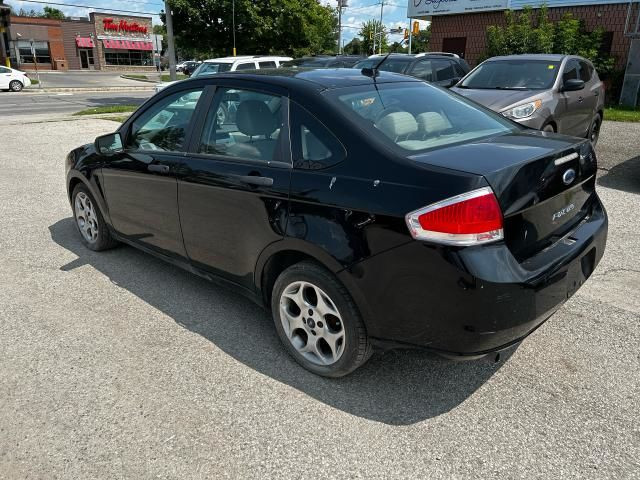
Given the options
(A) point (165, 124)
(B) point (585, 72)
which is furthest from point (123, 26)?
(A) point (165, 124)

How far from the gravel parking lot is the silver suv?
342 centimetres

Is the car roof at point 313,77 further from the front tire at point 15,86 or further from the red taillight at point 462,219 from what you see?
the front tire at point 15,86

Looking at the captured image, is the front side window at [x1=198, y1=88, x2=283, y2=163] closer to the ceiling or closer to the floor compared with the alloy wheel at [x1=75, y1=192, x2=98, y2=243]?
closer to the ceiling

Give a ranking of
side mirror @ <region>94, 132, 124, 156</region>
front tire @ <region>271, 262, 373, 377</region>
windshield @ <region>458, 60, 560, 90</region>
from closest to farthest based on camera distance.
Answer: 1. front tire @ <region>271, 262, 373, 377</region>
2. side mirror @ <region>94, 132, 124, 156</region>
3. windshield @ <region>458, 60, 560, 90</region>

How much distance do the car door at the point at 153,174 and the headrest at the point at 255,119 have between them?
0.47 m

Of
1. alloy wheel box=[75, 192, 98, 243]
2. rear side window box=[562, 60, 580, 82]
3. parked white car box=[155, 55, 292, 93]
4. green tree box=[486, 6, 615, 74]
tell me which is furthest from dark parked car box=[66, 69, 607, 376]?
green tree box=[486, 6, 615, 74]

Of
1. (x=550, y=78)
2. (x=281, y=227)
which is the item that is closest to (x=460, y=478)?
(x=281, y=227)

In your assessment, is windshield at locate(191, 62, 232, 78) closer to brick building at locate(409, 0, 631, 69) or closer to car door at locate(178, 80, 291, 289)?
car door at locate(178, 80, 291, 289)

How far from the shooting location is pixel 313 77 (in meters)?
3.24

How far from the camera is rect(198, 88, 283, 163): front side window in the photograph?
10.2 ft

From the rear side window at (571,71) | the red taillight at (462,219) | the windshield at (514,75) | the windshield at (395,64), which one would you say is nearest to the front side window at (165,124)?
the red taillight at (462,219)

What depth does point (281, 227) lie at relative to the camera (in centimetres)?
291

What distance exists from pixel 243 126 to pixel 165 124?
0.94 metres

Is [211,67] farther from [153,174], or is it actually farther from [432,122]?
[432,122]
